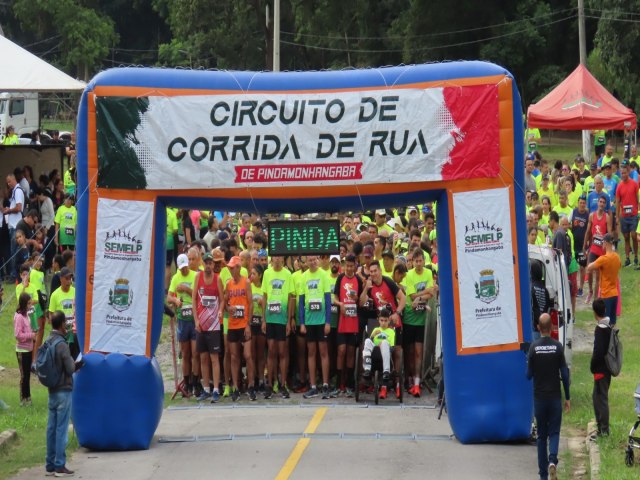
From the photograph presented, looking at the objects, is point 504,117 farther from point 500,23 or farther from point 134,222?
point 500,23

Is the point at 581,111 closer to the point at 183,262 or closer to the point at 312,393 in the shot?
the point at 183,262

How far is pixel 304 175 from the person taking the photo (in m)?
15.5

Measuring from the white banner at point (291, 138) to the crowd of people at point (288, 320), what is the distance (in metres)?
3.51

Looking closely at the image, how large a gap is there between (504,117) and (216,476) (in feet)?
17.5

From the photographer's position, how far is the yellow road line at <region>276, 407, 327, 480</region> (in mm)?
13969

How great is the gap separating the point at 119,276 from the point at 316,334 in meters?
4.33

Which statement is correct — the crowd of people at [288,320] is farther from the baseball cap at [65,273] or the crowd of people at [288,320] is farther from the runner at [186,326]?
the baseball cap at [65,273]

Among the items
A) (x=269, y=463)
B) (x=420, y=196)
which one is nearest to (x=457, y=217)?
(x=420, y=196)

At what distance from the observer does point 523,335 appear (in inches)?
611

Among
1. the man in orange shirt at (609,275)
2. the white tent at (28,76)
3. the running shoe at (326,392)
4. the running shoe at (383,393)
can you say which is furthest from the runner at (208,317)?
the white tent at (28,76)

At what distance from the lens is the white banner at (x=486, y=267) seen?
15477 millimetres

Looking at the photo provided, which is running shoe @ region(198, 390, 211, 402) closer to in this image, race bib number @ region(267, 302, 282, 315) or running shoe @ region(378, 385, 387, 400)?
race bib number @ region(267, 302, 282, 315)

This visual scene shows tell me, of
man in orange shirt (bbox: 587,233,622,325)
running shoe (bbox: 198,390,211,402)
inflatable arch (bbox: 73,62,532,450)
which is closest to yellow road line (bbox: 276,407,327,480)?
inflatable arch (bbox: 73,62,532,450)

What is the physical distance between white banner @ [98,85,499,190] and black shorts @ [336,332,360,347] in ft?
13.3
